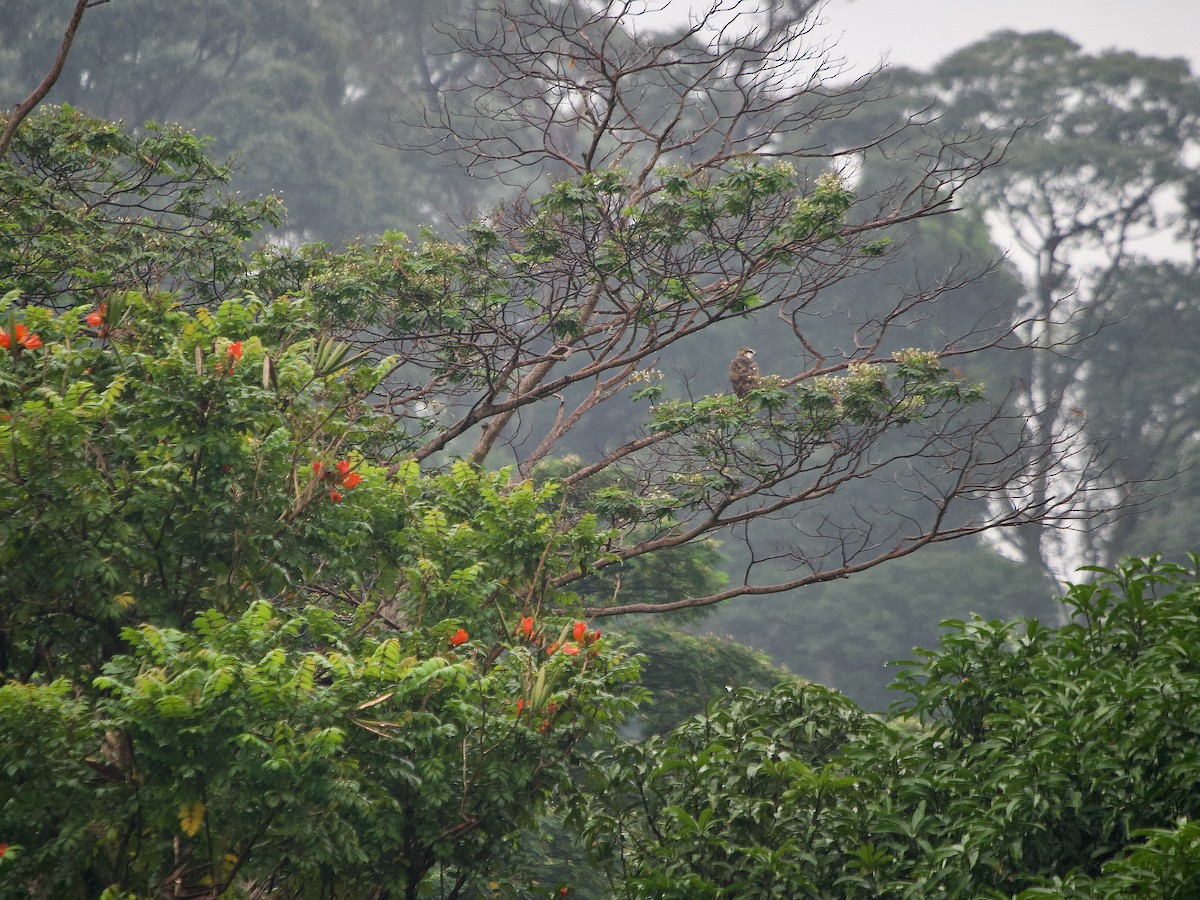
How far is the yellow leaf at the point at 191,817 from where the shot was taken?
13.0 ft

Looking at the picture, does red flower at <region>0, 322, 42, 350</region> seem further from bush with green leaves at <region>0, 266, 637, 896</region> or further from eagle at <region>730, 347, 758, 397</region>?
eagle at <region>730, 347, 758, 397</region>

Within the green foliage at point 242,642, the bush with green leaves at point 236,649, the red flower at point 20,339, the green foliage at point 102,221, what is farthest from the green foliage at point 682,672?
the red flower at point 20,339

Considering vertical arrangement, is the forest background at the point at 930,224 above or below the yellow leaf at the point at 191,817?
above

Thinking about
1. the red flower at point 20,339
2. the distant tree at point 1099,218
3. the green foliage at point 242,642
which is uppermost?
the distant tree at point 1099,218

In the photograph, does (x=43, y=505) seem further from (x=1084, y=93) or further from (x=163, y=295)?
(x=1084, y=93)

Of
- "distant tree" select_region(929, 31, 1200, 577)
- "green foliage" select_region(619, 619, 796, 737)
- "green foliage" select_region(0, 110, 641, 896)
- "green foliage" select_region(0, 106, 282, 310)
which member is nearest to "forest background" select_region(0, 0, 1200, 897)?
"distant tree" select_region(929, 31, 1200, 577)

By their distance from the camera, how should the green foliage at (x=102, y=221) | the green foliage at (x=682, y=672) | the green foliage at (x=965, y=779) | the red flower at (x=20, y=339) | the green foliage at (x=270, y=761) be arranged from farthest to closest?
the green foliage at (x=682, y=672) < the green foliage at (x=102, y=221) < the red flower at (x=20, y=339) < the green foliage at (x=270, y=761) < the green foliage at (x=965, y=779)

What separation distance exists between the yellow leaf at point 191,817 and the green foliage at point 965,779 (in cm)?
161

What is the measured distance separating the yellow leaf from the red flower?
6.72ft

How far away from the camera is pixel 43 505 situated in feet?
A: 14.7

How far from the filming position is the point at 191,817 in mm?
3988

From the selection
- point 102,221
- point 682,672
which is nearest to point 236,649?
point 102,221

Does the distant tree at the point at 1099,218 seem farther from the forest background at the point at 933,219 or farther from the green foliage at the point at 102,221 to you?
the green foliage at the point at 102,221

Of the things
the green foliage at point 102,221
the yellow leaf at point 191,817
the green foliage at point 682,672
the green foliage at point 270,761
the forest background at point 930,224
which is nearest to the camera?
the green foliage at point 270,761
